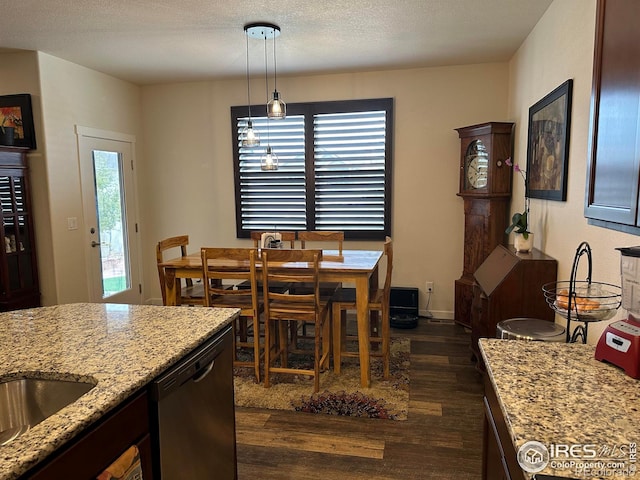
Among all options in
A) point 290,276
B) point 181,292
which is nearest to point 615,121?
point 290,276

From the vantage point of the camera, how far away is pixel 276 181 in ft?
16.6

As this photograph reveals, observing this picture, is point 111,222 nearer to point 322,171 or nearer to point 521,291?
point 322,171

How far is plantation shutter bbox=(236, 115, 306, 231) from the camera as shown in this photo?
16.3 feet

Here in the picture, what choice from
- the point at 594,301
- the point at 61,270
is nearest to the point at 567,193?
the point at 594,301

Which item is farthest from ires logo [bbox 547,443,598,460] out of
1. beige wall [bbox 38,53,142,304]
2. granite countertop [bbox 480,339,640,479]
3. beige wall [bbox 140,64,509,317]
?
beige wall [bbox 38,53,142,304]

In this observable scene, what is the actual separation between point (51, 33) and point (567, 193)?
3.97m

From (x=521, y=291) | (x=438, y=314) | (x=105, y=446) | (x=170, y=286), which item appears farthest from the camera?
(x=438, y=314)

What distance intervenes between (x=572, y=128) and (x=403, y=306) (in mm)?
2598

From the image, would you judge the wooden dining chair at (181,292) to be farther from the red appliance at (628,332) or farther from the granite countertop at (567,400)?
the red appliance at (628,332)

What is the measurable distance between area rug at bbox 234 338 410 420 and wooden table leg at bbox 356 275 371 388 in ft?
0.29

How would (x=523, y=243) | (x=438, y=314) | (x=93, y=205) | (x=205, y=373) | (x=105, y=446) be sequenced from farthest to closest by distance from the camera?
(x=438, y=314) < (x=93, y=205) < (x=523, y=243) < (x=205, y=373) < (x=105, y=446)

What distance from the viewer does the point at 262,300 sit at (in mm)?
3346

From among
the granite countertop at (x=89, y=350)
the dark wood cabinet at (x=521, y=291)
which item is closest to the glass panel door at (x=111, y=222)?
the granite countertop at (x=89, y=350)

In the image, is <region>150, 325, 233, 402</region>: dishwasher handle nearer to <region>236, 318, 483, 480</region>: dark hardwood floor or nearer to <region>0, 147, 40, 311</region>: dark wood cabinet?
<region>236, 318, 483, 480</region>: dark hardwood floor
